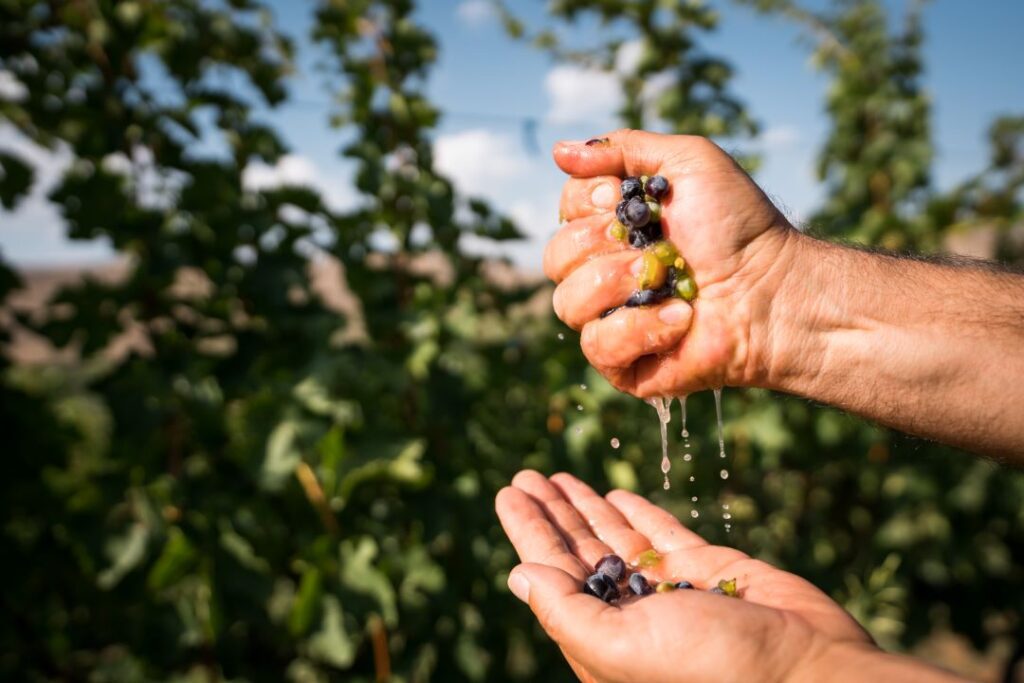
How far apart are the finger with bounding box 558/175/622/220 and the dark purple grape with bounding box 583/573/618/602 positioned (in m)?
0.81

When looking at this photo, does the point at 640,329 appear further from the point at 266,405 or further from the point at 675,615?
the point at 266,405

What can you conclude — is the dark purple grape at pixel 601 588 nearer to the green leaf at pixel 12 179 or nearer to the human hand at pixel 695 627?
the human hand at pixel 695 627

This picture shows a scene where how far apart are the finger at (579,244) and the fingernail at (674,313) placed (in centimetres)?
17

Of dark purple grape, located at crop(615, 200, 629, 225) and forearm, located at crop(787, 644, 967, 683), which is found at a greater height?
dark purple grape, located at crop(615, 200, 629, 225)

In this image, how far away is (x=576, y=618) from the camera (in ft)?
3.99

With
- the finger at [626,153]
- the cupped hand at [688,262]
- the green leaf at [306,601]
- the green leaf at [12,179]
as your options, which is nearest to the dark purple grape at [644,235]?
the cupped hand at [688,262]

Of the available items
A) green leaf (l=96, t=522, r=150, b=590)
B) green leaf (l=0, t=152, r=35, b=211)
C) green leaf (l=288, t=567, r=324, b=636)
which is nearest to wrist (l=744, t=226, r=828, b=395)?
green leaf (l=288, t=567, r=324, b=636)

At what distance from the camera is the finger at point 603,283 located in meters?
1.54

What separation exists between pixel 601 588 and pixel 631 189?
864mm

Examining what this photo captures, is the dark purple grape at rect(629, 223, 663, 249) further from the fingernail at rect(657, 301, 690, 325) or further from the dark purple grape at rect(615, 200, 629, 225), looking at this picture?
the fingernail at rect(657, 301, 690, 325)

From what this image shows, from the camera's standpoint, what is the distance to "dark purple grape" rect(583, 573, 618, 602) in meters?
1.39

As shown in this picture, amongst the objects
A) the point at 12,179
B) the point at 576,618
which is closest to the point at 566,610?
the point at 576,618

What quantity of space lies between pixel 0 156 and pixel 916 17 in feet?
14.3

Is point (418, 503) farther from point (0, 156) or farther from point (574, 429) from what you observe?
point (0, 156)
